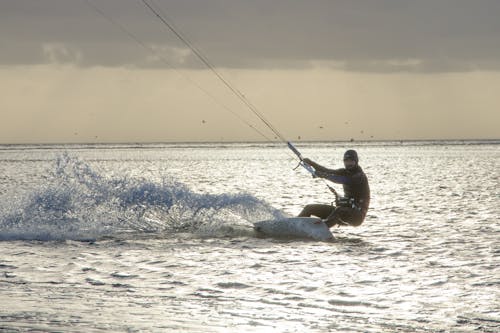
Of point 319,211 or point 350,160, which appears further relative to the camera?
point 319,211

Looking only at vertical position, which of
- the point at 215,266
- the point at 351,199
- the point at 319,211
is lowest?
the point at 215,266

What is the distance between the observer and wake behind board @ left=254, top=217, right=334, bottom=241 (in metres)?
19.4

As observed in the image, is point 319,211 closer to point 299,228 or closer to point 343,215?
point 343,215

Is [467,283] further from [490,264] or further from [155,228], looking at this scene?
[155,228]

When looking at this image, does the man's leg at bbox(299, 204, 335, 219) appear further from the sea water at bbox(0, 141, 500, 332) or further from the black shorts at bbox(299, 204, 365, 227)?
the sea water at bbox(0, 141, 500, 332)

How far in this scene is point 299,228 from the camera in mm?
19625

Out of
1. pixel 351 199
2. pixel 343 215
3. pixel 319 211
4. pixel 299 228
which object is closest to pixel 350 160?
pixel 351 199

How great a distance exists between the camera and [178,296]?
1199 cm

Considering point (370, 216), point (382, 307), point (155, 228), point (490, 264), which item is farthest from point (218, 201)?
point (382, 307)

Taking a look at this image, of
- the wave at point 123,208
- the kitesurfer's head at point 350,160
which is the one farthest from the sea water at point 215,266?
the kitesurfer's head at point 350,160

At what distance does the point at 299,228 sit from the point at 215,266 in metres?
4.98

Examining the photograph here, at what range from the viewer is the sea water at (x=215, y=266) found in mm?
10398

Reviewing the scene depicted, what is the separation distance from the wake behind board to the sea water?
1.51 ft

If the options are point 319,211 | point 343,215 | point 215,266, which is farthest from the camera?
point 319,211
